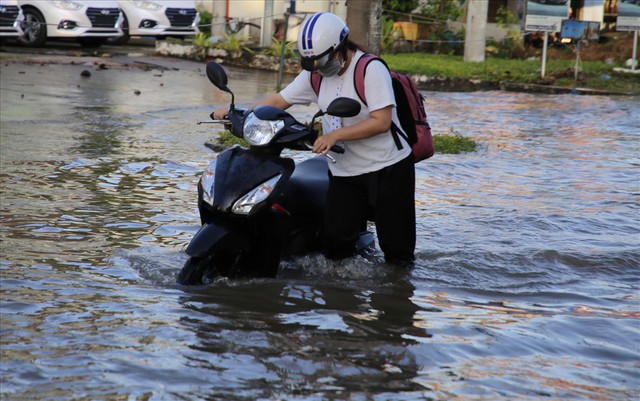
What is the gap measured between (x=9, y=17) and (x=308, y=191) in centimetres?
1530

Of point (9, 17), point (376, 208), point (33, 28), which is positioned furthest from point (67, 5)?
point (376, 208)

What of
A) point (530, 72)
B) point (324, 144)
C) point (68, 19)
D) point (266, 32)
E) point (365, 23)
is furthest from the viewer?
point (266, 32)

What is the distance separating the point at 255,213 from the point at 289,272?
0.84 metres

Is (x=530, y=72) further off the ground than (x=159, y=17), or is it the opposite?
(x=159, y=17)

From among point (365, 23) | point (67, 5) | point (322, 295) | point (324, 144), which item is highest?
point (67, 5)

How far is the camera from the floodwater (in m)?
3.98

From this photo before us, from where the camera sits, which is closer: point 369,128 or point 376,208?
point 369,128

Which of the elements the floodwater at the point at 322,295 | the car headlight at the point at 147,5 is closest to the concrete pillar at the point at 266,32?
the car headlight at the point at 147,5

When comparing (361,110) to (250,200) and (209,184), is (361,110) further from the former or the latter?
(209,184)

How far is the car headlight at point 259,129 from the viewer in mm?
4914

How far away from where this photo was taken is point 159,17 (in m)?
21.3

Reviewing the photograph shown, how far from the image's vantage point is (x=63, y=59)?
18.4 meters

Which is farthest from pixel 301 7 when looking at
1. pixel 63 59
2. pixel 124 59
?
pixel 63 59

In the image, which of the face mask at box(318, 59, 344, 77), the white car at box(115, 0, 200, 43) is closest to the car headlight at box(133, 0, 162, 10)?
the white car at box(115, 0, 200, 43)
